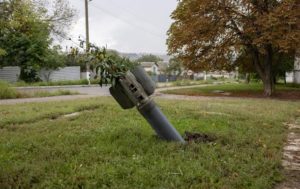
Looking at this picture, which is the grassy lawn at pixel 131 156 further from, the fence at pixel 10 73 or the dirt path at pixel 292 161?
the fence at pixel 10 73

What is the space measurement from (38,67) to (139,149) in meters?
30.0

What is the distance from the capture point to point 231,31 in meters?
21.7

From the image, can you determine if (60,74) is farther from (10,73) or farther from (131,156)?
(131,156)

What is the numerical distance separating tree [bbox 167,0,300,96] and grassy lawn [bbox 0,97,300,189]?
11.4 meters

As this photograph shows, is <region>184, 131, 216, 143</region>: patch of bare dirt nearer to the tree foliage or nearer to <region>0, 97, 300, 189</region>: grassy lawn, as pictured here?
<region>0, 97, 300, 189</region>: grassy lawn

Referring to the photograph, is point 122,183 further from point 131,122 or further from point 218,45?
point 218,45

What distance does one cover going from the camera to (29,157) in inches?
219

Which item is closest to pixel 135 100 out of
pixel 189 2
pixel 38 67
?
pixel 189 2

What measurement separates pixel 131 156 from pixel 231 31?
56.2 feet

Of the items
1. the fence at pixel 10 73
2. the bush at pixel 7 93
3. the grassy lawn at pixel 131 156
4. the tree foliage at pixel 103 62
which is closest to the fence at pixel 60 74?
the fence at pixel 10 73

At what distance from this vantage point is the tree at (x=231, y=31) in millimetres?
19281

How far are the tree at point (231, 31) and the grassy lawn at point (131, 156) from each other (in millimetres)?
11413

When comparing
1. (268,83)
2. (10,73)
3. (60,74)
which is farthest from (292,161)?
(60,74)

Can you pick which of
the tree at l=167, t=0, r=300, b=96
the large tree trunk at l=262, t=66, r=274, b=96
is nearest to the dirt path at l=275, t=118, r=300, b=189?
the tree at l=167, t=0, r=300, b=96
